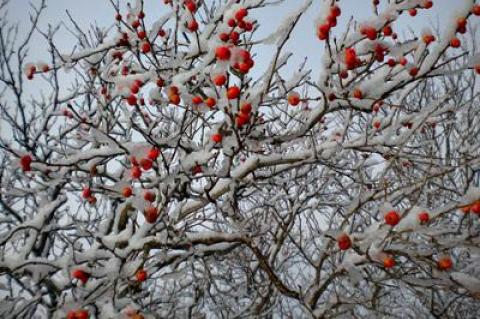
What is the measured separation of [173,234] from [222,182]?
0.57 metres

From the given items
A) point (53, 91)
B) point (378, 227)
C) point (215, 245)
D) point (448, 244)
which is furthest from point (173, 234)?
point (53, 91)

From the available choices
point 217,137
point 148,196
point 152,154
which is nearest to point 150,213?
point 148,196

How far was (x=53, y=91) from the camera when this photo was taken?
5961mm

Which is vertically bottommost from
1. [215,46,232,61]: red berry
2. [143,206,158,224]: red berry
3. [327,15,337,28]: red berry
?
[143,206,158,224]: red berry

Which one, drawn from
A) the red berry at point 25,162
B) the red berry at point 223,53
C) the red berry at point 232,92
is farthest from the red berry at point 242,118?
the red berry at point 25,162

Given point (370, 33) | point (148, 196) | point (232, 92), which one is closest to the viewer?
point (232, 92)

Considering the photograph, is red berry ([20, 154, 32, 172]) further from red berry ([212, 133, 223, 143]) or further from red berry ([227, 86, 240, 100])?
red berry ([227, 86, 240, 100])

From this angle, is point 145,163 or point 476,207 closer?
point 476,207

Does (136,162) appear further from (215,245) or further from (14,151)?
(215,245)

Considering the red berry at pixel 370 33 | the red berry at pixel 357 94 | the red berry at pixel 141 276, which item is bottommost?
the red berry at pixel 141 276

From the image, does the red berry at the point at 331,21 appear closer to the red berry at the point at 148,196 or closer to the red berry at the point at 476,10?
the red berry at the point at 476,10

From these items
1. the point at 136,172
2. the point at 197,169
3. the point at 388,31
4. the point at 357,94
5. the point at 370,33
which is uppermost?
the point at 388,31

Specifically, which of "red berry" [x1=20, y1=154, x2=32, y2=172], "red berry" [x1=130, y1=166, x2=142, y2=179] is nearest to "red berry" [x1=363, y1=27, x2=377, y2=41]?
"red berry" [x1=130, y1=166, x2=142, y2=179]

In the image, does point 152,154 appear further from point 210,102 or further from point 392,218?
point 392,218
